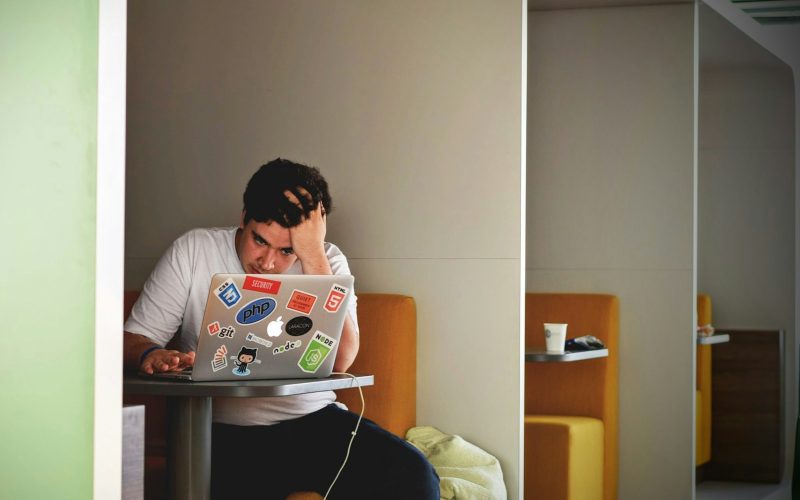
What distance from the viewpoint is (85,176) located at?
123cm

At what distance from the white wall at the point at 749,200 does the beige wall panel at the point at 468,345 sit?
9.64 feet

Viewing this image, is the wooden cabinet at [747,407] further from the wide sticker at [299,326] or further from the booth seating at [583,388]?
the wide sticker at [299,326]

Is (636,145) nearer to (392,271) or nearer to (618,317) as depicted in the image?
(618,317)

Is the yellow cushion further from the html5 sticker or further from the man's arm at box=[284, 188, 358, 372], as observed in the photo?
the html5 sticker

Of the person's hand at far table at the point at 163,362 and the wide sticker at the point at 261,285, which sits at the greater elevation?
the wide sticker at the point at 261,285

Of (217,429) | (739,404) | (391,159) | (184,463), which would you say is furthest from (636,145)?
(184,463)

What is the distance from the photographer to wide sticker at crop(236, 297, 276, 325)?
91.1 inches

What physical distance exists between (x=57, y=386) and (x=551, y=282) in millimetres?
3725

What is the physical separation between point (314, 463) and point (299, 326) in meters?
0.62

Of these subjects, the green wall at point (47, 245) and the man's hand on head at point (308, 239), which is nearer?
the green wall at point (47, 245)

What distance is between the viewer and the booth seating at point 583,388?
4.22 metres

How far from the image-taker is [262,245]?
299 centimetres

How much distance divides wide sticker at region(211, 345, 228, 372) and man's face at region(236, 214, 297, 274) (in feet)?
2.34

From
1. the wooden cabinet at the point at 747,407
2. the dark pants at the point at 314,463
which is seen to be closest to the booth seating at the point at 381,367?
the dark pants at the point at 314,463
